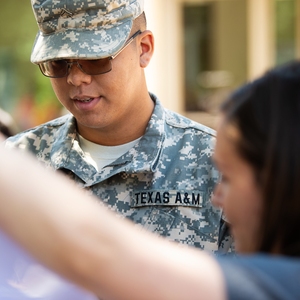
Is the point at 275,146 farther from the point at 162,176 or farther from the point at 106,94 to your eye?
the point at 106,94

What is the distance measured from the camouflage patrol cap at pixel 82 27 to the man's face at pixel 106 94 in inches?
3.1

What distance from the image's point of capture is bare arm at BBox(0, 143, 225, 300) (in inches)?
41.9

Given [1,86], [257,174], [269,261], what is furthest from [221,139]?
[1,86]

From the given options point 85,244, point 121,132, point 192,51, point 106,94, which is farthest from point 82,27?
point 192,51

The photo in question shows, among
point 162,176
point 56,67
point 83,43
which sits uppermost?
point 83,43

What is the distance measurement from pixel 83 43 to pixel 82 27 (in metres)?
0.09

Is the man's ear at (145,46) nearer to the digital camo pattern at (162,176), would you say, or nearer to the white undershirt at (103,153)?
the digital camo pattern at (162,176)

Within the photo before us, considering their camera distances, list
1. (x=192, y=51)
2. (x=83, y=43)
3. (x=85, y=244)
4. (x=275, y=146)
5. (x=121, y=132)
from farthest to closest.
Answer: (x=192, y=51), (x=121, y=132), (x=83, y=43), (x=275, y=146), (x=85, y=244)

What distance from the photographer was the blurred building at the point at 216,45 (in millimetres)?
8422

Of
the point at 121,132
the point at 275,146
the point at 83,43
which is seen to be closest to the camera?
the point at 275,146

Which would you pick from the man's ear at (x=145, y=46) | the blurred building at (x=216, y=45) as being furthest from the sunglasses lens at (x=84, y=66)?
the blurred building at (x=216, y=45)

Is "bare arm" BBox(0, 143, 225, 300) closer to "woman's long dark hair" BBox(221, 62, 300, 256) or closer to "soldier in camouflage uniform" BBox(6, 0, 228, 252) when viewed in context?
"woman's long dark hair" BBox(221, 62, 300, 256)

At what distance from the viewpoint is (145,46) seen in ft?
9.45

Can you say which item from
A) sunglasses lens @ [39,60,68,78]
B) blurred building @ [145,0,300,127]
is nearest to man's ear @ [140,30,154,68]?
sunglasses lens @ [39,60,68,78]
